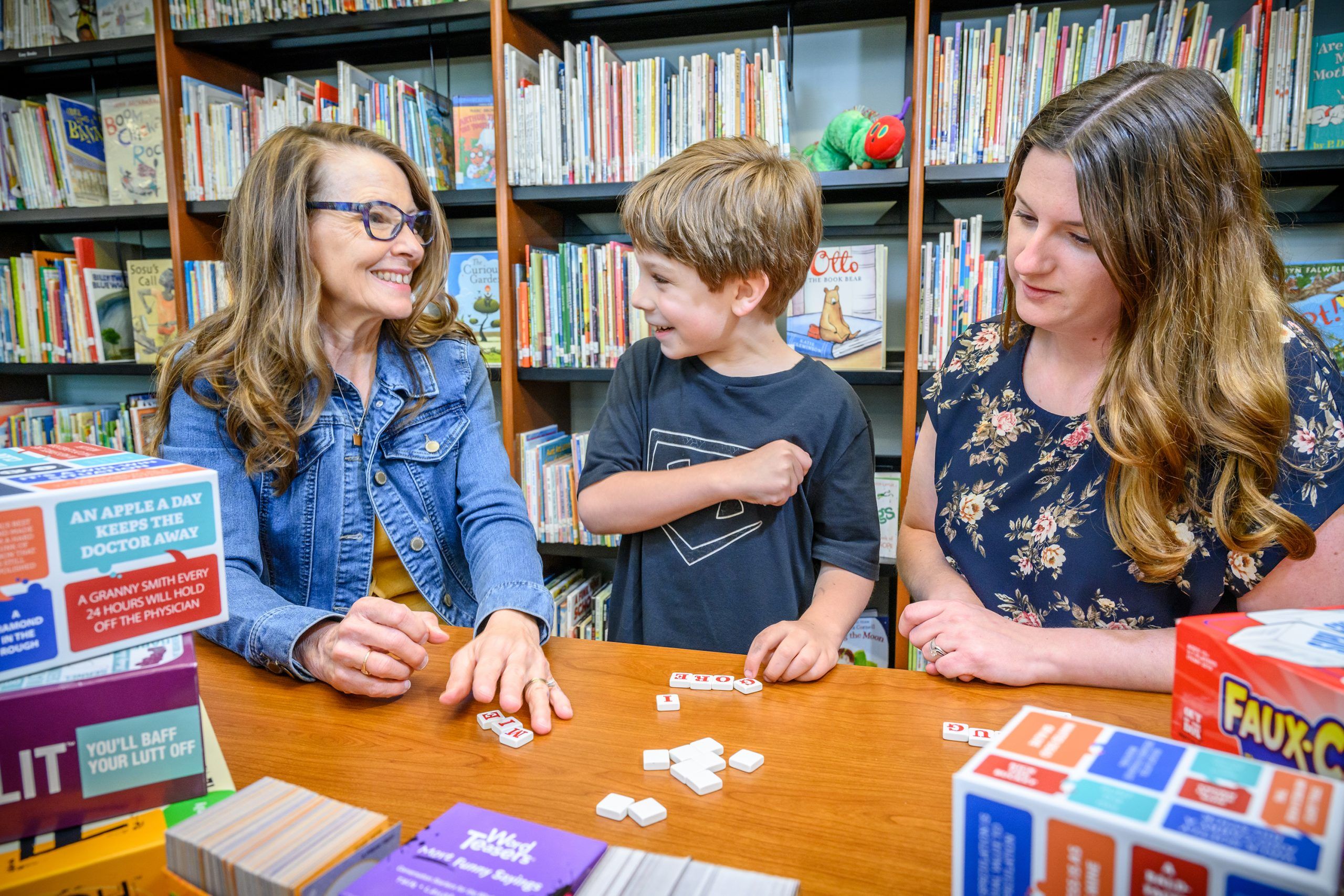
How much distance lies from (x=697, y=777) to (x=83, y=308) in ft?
10.0

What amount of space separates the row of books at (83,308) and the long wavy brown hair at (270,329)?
1.73m

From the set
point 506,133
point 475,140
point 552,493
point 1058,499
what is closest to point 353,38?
point 475,140

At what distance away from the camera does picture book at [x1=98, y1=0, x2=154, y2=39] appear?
255 centimetres

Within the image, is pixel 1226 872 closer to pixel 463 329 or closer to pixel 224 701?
pixel 224 701

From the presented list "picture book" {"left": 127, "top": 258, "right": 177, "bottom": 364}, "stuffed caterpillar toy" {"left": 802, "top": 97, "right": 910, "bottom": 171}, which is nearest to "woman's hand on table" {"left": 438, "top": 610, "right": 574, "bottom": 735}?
"stuffed caterpillar toy" {"left": 802, "top": 97, "right": 910, "bottom": 171}

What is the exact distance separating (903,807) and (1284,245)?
2.33 m

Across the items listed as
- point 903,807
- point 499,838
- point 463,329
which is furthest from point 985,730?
point 463,329

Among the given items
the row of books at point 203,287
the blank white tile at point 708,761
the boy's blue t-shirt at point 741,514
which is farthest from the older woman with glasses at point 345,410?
the row of books at point 203,287

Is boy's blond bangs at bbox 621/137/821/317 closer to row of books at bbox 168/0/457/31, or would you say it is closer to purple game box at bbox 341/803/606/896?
purple game box at bbox 341/803/606/896

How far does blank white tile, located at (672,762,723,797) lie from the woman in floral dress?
1.09ft

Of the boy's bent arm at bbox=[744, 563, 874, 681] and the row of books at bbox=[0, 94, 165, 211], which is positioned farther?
the row of books at bbox=[0, 94, 165, 211]

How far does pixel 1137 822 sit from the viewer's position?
396 mm

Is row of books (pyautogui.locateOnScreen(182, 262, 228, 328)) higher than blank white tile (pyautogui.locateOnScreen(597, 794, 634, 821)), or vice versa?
row of books (pyautogui.locateOnScreen(182, 262, 228, 328))

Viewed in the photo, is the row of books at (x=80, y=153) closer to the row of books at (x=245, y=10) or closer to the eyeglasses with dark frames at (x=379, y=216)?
the row of books at (x=245, y=10)
